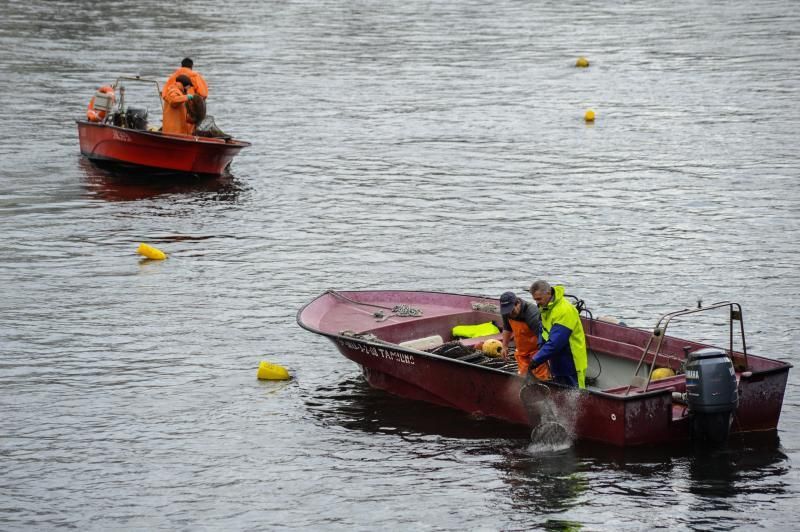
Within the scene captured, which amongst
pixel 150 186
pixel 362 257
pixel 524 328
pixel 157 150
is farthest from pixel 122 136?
pixel 524 328

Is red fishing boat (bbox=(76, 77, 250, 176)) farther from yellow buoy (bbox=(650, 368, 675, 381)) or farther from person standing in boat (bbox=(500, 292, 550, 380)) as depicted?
yellow buoy (bbox=(650, 368, 675, 381))

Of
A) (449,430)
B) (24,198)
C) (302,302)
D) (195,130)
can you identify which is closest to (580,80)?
(195,130)

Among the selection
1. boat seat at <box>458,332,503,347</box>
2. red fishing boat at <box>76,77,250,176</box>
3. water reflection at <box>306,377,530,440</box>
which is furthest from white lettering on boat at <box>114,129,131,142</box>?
boat seat at <box>458,332,503,347</box>

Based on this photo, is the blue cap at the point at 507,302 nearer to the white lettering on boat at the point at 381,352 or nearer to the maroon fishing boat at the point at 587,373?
the maroon fishing boat at the point at 587,373

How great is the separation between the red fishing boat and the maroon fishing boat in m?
9.93

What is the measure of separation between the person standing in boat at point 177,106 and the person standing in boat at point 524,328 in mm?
12853

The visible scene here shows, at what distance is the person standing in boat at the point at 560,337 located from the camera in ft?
43.1

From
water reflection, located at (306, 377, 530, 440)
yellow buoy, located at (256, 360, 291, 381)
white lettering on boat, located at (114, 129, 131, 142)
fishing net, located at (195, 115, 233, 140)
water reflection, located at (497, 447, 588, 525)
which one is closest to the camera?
water reflection, located at (497, 447, 588, 525)

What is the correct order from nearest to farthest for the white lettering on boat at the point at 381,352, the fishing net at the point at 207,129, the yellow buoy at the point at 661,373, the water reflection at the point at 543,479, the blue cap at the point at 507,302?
1. the water reflection at the point at 543,479
2. the blue cap at the point at 507,302
3. the yellow buoy at the point at 661,373
4. the white lettering on boat at the point at 381,352
5. the fishing net at the point at 207,129

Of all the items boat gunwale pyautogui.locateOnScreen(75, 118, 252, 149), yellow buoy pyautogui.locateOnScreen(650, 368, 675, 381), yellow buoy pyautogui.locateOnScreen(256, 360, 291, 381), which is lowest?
yellow buoy pyautogui.locateOnScreen(256, 360, 291, 381)

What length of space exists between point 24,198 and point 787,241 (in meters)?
14.8

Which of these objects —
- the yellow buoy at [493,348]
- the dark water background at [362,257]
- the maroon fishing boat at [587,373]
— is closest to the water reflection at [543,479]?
the dark water background at [362,257]

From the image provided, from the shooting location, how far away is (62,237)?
74.3ft

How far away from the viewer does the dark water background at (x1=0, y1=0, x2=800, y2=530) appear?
41.8 feet
